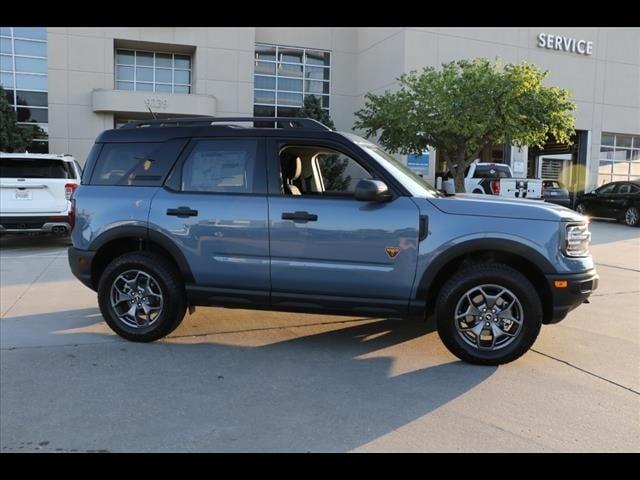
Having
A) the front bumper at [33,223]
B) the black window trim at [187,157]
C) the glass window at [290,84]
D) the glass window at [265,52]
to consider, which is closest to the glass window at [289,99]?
the glass window at [290,84]

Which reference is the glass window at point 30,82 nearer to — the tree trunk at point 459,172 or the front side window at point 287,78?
the front side window at point 287,78

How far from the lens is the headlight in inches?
179

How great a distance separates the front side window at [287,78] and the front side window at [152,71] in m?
3.18

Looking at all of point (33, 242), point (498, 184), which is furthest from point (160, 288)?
point (498, 184)

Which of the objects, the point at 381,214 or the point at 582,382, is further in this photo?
the point at 381,214

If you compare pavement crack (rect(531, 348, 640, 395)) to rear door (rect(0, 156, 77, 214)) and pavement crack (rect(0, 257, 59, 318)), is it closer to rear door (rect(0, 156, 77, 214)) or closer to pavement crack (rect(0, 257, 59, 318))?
pavement crack (rect(0, 257, 59, 318))

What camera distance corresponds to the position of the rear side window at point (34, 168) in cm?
1088

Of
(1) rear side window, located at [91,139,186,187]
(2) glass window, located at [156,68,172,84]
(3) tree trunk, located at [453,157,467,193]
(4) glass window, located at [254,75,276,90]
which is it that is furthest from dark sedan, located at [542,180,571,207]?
(1) rear side window, located at [91,139,186,187]

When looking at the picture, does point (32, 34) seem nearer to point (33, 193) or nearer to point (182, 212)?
point (33, 193)

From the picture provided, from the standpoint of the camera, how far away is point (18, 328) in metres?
5.73

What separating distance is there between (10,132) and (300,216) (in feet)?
60.6

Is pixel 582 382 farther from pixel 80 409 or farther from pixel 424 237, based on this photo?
pixel 80 409

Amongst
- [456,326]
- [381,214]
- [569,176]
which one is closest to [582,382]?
Result: [456,326]
